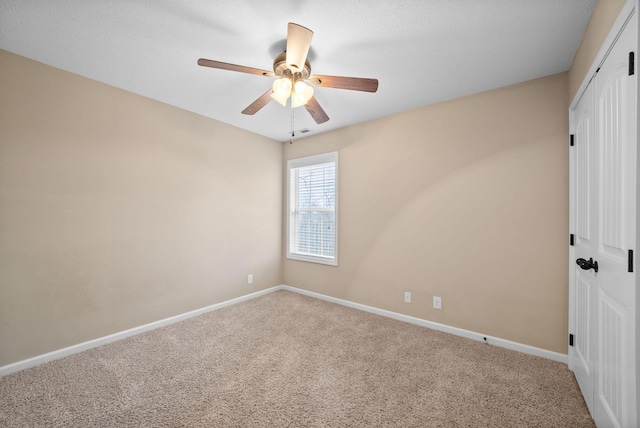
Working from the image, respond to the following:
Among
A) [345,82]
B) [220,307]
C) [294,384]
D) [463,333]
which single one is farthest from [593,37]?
→ [220,307]

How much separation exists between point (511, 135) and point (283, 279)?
→ 3.59m

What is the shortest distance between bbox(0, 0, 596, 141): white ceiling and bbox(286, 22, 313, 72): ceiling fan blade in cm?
24

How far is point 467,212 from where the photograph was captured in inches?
105

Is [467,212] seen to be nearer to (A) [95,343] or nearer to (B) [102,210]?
(B) [102,210]

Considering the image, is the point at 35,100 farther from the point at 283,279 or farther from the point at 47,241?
the point at 283,279

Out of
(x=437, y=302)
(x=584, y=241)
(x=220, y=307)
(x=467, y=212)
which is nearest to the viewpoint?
(x=584, y=241)

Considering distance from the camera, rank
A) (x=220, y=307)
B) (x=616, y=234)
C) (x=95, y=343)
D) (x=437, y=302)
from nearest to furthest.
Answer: (x=616, y=234) < (x=95, y=343) < (x=437, y=302) < (x=220, y=307)

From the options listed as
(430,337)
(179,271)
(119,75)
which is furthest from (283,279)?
(119,75)

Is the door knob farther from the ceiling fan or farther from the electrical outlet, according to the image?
the ceiling fan

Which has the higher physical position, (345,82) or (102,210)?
(345,82)

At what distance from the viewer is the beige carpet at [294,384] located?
1591mm

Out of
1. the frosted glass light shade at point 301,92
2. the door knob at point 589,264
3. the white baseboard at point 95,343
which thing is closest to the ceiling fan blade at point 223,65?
the frosted glass light shade at point 301,92

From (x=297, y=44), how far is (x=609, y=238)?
2014mm

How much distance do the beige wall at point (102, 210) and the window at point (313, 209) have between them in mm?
901
